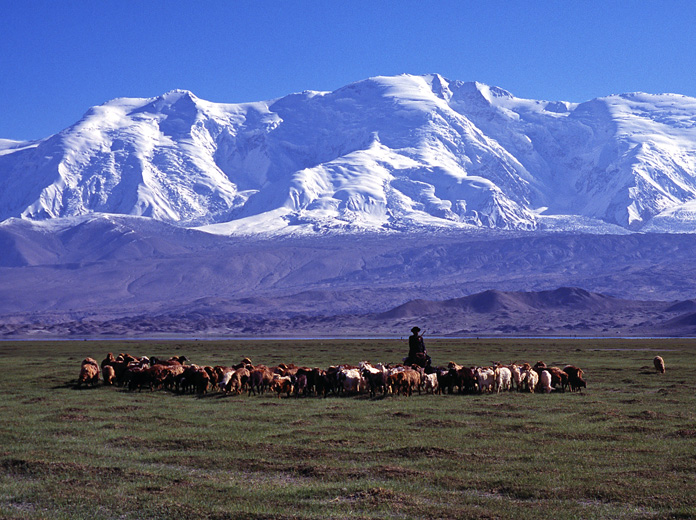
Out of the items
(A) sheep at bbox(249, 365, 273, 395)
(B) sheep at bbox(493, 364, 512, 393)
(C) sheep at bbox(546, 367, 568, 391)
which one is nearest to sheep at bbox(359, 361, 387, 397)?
(A) sheep at bbox(249, 365, 273, 395)

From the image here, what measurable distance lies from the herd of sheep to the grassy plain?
246 cm

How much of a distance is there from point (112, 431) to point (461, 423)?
7.98 m

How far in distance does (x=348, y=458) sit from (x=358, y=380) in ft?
42.9

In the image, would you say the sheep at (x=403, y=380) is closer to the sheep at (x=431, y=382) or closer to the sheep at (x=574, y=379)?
the sheep at (x=431, y=382)

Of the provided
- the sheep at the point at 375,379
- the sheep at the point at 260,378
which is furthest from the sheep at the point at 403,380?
the sheep at the point at 260,378

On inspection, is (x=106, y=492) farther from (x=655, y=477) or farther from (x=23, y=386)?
(x=23, y=386)

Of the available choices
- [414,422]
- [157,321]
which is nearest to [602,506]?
[414,422]

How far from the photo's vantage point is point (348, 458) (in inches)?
687

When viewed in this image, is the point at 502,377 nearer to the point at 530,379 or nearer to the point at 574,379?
the point at 530,379

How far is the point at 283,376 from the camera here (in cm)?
3105

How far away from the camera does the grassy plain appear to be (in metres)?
13.7

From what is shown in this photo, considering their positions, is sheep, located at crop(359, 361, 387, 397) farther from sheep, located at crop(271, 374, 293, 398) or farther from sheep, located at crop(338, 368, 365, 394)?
sheep, located at crop(271, 374, 293, 398)

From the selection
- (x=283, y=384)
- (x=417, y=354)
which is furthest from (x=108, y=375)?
(x=417, y=354)

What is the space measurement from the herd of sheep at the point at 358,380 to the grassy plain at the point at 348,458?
246 centimetres
